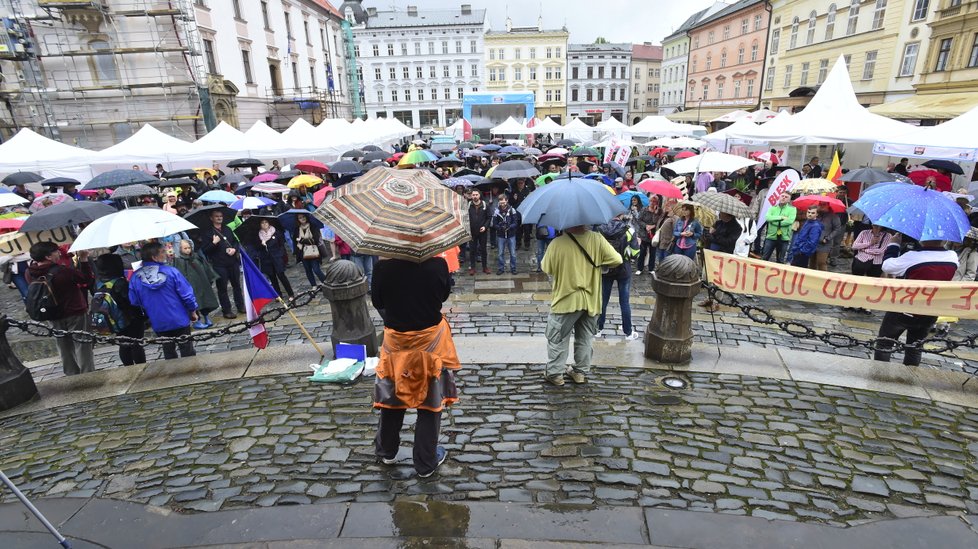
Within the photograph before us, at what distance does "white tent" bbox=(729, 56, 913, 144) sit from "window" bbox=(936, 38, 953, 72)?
54.4 ft

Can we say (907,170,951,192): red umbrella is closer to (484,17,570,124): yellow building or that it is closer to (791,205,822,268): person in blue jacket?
(791,205,822,268): person in blue jacket

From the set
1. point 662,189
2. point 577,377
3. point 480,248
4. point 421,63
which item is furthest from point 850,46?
point 421,63

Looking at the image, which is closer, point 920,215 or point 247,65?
point 920,215

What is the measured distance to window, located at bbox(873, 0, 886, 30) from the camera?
26.3 meters

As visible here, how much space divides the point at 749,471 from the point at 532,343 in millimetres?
2739

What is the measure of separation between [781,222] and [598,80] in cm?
7289

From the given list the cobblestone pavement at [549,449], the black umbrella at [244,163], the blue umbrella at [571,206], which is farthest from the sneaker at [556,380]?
the black umbrella at [244,163]

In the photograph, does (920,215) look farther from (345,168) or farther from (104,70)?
(104,70)

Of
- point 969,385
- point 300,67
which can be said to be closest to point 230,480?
point 969,385

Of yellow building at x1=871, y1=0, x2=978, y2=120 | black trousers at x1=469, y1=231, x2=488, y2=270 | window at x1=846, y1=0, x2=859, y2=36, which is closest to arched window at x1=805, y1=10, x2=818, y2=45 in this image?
window at x1=846, y1=0, x2=859, y2=36

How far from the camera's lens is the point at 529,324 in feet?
22.5

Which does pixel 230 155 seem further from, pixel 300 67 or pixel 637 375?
pixel 300 67

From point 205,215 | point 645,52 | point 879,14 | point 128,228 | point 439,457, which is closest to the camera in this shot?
point 439,457

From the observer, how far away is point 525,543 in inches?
120
